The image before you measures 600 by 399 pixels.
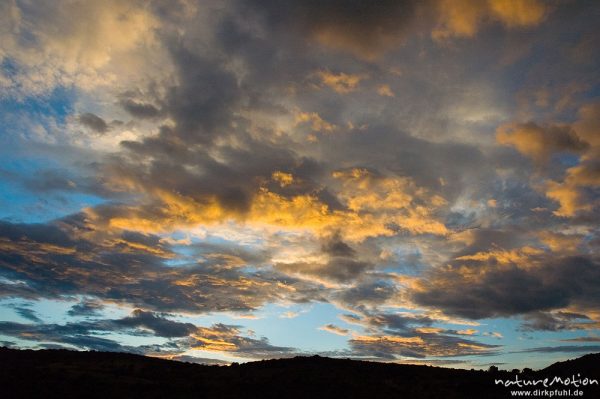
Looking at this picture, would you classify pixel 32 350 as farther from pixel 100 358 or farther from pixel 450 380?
pixel 450 380

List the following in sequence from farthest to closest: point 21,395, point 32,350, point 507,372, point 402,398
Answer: point 32,350
point 507,372
point 402,398
point 21,395

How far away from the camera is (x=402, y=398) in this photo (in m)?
44.3

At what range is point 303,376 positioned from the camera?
170 ft

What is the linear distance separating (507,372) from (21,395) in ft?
183

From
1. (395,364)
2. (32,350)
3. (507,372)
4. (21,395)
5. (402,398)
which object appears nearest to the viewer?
(21,395)

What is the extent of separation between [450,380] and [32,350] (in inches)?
2374

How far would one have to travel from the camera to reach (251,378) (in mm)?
50906

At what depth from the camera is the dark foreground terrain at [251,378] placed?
44906 millimetres

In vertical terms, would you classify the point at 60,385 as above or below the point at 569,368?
below

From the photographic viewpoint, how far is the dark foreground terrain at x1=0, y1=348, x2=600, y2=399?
44.9m

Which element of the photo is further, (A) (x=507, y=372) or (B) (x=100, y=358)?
(B) (x=100, y=358)

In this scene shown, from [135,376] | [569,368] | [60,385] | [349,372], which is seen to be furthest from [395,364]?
[60,385]

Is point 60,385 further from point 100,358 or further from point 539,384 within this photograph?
point 539,384

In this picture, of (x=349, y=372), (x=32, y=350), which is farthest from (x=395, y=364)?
(x=32, y=350)
